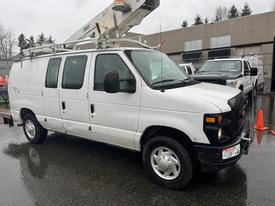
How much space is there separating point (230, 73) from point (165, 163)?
7.67 meters

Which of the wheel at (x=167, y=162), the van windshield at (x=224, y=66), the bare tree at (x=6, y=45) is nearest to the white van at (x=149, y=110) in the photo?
the wheel at (x=167, y=162)

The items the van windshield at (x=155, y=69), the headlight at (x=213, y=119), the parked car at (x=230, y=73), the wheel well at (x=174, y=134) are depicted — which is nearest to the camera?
the headlight at (x=213, y=119)

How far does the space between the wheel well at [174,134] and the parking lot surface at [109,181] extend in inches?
24.3

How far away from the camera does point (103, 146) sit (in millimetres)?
5977

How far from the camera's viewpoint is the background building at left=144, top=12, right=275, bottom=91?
98.7 feet

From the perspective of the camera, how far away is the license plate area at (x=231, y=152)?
3527 millimetres

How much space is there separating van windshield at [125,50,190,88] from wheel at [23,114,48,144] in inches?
126

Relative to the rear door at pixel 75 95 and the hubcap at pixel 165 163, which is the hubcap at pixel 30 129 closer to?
the rear door at pixel 75 95

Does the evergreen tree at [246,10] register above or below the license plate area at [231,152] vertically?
above

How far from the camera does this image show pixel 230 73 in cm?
1048

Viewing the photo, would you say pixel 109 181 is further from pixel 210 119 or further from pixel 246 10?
pixel 246 10

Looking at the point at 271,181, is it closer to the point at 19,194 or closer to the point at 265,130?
the point at 265,130

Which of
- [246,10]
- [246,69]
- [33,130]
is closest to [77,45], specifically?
[33,130]

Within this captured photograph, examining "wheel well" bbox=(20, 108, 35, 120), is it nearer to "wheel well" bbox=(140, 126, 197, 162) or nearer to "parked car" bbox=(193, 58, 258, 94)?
A: "wheel well" bbox=(140, 126, 197, 162)
